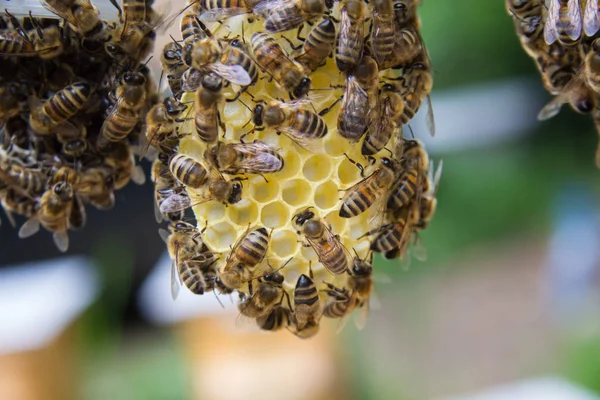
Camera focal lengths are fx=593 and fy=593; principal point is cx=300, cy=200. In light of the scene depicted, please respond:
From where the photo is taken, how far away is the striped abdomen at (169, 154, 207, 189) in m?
0.87

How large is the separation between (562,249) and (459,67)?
4.39 ft

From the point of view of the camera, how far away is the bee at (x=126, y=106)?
0.91 metres

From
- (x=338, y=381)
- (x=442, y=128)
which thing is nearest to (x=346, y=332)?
(x=338, y=381)

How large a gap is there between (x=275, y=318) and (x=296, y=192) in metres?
0.23

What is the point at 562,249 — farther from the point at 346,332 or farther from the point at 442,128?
the point at 346,332

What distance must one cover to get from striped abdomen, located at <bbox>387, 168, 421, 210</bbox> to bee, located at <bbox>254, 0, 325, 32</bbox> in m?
0.30

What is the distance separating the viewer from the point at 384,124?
2.92 feet

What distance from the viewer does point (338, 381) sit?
3018 millimetres

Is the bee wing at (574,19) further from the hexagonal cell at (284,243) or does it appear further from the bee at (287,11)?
the hexagonal cell at (284,243)

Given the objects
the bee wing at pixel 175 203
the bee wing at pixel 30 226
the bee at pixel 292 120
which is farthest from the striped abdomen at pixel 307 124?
the bee wing at pixel 30 226

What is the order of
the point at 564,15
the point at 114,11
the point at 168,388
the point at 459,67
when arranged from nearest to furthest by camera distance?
the point at 564,15 → the point at 114,11 → the point at 168,388 → the point at 459,67

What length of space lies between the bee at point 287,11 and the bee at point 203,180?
22 centimetres

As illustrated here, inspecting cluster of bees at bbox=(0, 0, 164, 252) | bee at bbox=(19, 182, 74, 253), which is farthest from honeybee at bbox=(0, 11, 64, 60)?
bee at bbox=(19, 182, 74, 253)

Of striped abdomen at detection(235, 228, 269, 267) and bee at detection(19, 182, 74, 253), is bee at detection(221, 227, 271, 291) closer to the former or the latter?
striped abdomen at detection(235, 228, 269, 267)
